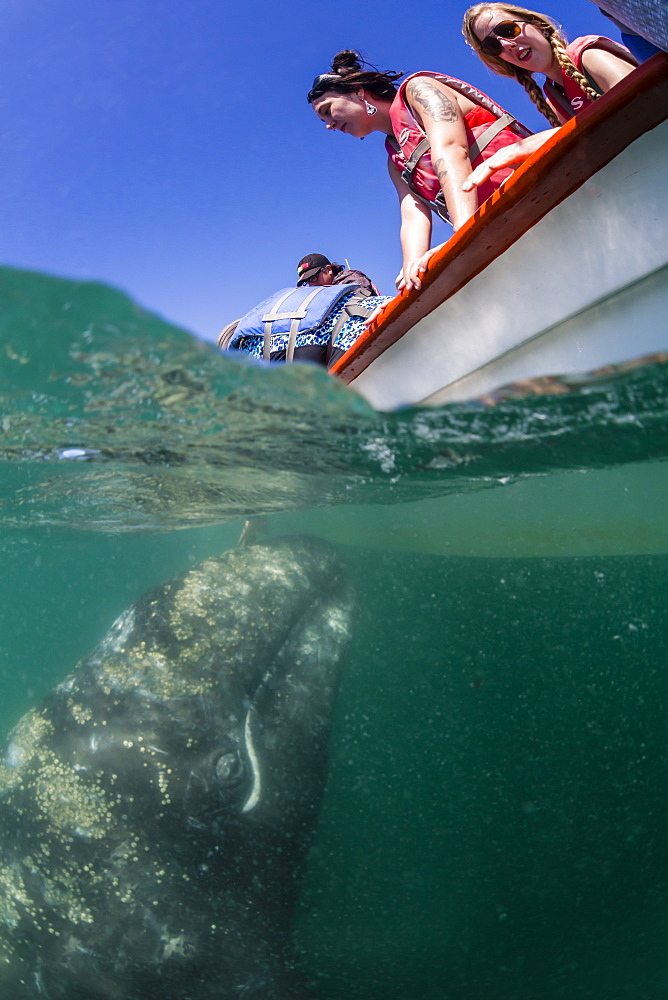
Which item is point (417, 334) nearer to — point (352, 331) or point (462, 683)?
point (352, 331)

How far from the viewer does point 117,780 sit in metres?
5.81

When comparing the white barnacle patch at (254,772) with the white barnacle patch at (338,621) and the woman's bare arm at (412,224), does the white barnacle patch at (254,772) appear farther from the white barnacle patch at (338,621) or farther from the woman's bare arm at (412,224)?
the woman's bare arm at (412,224)

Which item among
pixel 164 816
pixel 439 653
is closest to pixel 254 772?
pixel 164 816

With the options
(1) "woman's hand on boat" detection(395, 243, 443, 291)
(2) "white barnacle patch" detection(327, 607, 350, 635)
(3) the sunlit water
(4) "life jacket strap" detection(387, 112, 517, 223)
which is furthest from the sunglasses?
(2) "white barnacle patch" detection(327, 607, 350, 635)

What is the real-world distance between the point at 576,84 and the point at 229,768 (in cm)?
672

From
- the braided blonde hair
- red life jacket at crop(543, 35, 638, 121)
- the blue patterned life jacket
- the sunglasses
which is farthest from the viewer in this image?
the blue patterned life jacket

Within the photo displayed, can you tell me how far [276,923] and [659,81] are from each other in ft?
24.7

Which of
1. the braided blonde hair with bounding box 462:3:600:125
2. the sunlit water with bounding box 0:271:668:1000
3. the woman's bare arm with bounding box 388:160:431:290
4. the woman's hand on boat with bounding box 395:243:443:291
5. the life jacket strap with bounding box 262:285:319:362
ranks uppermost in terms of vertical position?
the braided blonde hair with bounding box 462:3:600:125

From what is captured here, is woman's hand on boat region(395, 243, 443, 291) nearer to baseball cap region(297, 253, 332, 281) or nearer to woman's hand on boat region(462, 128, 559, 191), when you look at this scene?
woman's hand on boat region(462, 128, 559, 191)

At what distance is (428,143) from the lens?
348 centimetres

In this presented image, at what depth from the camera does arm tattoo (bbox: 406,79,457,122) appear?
333 centimetres

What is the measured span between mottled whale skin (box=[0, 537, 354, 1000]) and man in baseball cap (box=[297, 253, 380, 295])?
14.1 ft

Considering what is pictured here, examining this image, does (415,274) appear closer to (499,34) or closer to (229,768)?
(499,34)

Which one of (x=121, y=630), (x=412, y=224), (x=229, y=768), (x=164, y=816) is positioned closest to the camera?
(x=412, y=224)
